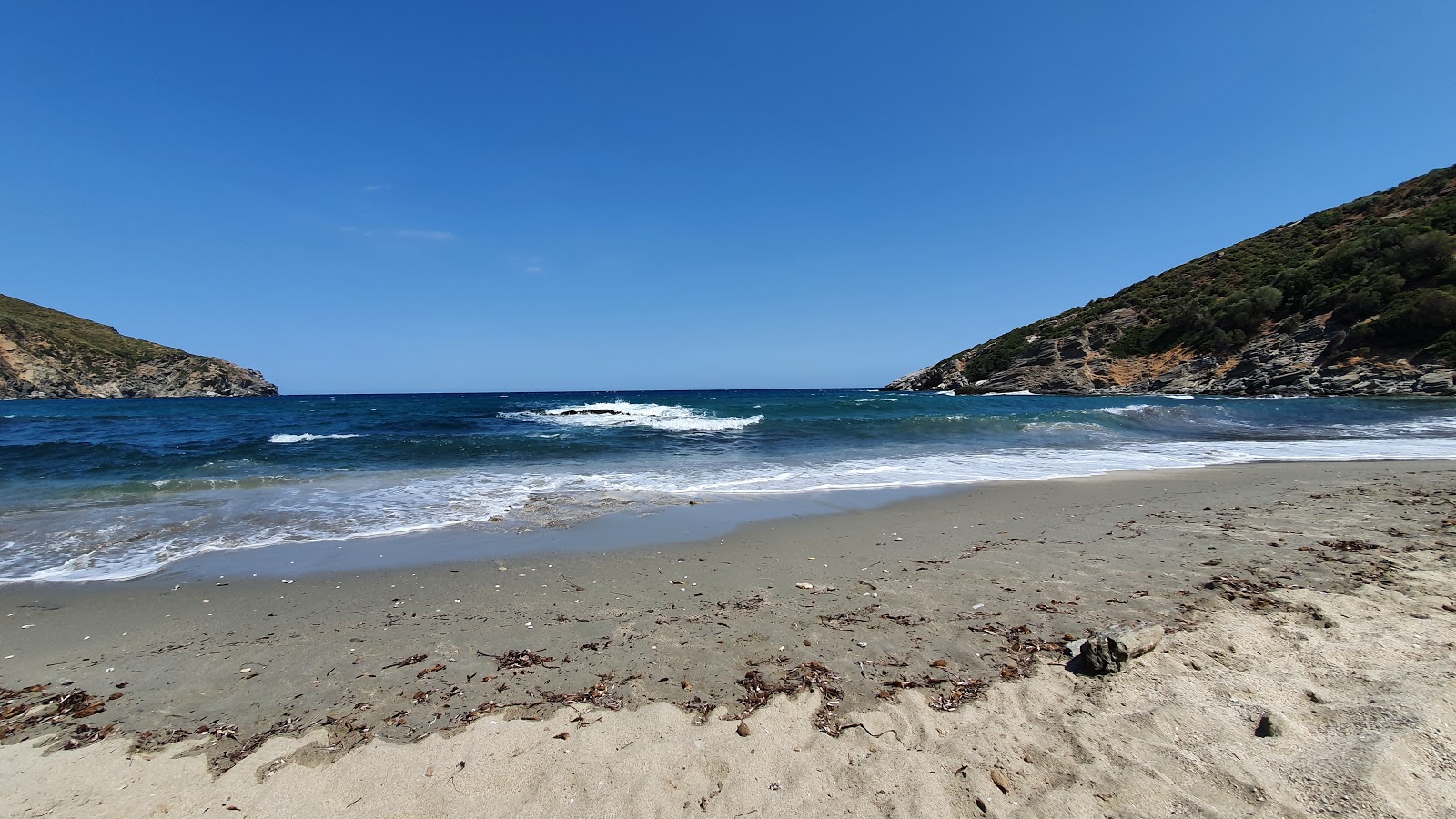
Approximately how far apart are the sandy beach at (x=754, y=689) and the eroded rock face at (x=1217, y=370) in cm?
4088

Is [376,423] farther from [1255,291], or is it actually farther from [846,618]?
[1255,291]

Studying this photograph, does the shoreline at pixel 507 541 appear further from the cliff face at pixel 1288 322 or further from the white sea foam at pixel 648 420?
the cliff face at pixel 1288 322

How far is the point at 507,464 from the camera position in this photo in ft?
50.4

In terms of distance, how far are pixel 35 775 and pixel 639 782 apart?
311cm

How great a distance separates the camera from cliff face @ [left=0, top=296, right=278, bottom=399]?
70.4m

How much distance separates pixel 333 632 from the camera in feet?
15.2

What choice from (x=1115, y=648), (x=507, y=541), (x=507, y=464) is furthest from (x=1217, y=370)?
(x=507, y=541)

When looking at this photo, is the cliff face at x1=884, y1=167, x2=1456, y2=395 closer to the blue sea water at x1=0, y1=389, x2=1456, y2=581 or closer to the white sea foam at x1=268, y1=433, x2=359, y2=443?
the blue sea water at x1=0, y1=389, x2=1456, y2=581

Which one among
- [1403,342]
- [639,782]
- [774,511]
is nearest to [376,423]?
[774,511]

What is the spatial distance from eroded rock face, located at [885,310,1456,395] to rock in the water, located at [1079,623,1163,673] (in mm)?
44152

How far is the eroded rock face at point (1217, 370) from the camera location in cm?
3319

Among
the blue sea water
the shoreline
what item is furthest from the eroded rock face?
the shoreline

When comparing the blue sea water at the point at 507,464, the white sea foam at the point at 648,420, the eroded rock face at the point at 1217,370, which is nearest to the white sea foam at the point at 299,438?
the blue sea water at the point at 507,464

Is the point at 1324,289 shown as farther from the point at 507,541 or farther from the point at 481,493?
the point at 507,541
